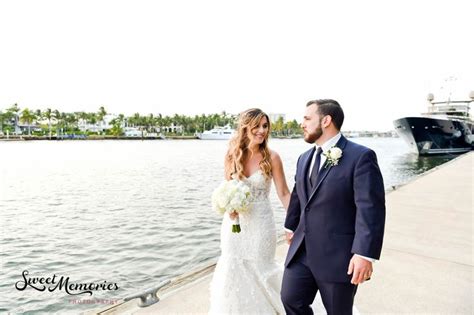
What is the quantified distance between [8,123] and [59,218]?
436ft

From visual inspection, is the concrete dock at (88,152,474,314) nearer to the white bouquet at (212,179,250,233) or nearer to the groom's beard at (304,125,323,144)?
the white bouquet at (212,179,250,233)

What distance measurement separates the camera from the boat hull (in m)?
40.9

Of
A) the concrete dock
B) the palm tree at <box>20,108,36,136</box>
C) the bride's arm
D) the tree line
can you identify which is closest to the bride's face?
the bride's arm

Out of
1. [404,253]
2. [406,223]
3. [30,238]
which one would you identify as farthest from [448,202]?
[30,238]

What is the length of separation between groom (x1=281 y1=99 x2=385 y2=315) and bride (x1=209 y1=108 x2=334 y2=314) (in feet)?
2.34

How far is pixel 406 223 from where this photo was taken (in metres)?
7.20

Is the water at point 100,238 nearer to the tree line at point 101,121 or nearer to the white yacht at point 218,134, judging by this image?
the tree line at point 101,121

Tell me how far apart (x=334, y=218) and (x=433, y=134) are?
4592 cm

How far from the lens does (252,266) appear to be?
330 cm

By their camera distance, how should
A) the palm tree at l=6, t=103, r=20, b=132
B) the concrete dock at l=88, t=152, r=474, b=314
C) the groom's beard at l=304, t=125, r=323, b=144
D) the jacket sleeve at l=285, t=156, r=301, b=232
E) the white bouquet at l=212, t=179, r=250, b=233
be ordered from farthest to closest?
the palm tree at l=6, t=103, r=20, b=132 < the concrete dock at l=88, t=152, r=474, b=314 < the white bouquet at l=212, t=179, r=250, b=233 < the jacket sleeve at l=285, t=156, r=301, b=232 < the groom's beard at l=304, t=125, r=323, b=144

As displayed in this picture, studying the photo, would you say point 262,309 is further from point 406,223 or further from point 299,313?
point 406,223

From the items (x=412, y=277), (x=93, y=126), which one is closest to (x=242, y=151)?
(x=412, y=277)

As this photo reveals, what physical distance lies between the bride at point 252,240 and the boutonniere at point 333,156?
→ 92 cm

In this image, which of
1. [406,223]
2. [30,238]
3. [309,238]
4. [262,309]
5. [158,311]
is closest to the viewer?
[309,238]
